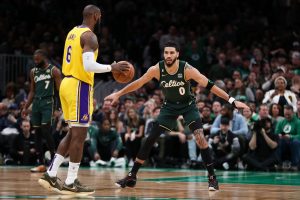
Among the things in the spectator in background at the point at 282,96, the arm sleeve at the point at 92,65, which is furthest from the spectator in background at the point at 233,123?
the arm sleeve at the point at 92,65

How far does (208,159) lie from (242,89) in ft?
23.5

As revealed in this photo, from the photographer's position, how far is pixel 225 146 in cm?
1717

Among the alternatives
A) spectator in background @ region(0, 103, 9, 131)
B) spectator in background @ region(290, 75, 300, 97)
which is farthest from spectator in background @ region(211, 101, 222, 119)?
spectator in background @ region(0, 103, 9, 131)

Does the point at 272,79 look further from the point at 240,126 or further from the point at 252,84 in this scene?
the point at 240,126

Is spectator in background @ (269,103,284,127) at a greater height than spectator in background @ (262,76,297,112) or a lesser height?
lesser

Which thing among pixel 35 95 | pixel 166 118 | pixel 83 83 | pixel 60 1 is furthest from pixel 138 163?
pixel 60 1

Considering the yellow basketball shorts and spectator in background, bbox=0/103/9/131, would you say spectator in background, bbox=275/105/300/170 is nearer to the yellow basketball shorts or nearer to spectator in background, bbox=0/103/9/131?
spectator in background, bbox=0/103/9/131

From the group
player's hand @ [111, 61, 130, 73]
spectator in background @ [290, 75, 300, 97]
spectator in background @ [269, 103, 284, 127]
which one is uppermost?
spectator in background @ [290, 75, 300, 97]

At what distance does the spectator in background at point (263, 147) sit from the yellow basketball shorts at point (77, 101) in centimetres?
767

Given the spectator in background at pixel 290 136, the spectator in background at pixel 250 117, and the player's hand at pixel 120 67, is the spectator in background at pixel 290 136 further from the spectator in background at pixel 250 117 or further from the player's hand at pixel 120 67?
the player's hand at pixel 120 67

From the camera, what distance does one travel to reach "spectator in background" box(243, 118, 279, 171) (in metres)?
16.7

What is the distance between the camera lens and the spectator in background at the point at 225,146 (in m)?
17.0

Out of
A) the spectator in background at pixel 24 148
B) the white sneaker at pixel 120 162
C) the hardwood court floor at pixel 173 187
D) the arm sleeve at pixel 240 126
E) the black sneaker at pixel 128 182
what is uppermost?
the arm sleeve at pixel 240 126

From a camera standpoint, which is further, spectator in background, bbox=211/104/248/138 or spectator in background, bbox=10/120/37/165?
spectator in background, bbox=10/120/37/165
